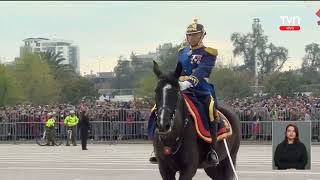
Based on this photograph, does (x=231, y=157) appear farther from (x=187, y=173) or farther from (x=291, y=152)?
(x=187, y=173)

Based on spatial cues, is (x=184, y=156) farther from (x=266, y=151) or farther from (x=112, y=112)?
(x=112, y=112)

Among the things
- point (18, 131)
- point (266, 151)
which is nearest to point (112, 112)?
point (18, 131)

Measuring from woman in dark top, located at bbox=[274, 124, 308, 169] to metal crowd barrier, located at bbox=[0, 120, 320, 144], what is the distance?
64.3 ft

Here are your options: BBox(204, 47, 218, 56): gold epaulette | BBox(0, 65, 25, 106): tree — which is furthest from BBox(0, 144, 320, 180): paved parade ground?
BBox(0, 65, 25, 106): tree

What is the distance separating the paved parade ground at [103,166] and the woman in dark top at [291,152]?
17.1ft

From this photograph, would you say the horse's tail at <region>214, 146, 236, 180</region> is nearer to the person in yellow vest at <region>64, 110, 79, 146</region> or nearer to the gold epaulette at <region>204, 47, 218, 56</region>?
the gold epaulette at <region>204, 47, 218, 56</region>

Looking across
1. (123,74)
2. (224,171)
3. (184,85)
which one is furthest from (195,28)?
(123,74)

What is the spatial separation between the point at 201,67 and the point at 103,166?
11.6 metres

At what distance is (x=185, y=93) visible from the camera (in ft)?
30.1

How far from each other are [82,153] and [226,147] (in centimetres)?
1721

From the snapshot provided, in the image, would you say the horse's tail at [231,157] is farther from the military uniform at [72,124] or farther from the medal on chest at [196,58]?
the military uniform at [72,124]

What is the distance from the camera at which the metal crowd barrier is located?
31.5 m

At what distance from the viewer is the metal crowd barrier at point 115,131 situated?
31500 millimetres

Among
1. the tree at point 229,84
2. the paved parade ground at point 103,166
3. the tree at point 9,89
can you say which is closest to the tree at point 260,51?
the tree at point 229,84
